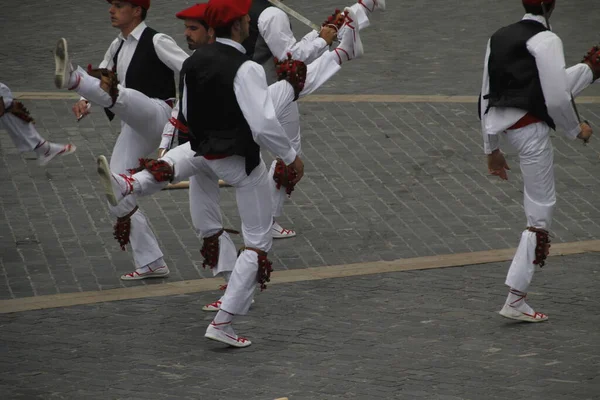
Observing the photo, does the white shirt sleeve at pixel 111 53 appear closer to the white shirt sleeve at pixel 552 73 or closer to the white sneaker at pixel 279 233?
the white sneaker at pixel 279 233

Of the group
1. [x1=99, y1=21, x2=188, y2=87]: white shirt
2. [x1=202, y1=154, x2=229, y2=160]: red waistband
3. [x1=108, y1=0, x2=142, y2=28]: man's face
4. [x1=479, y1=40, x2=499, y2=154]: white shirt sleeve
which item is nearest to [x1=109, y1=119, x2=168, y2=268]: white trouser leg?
[x1=99, y1=21, x2=188, y2=87]: white shirt

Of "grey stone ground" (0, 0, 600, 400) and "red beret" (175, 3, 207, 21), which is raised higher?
"red beret" (175, 3, 207, 21)

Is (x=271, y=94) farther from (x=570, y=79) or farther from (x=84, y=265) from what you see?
(x=84, y=265)

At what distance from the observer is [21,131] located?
9047mm

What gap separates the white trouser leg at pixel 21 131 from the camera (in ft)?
29.5

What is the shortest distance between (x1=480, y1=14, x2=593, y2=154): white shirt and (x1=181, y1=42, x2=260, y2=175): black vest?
5.37 ft

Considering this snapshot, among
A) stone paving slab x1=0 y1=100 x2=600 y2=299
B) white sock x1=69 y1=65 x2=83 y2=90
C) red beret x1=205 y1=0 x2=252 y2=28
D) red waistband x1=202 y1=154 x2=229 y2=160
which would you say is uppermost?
red beret x1=205 y1=0 x2=252 y2=28

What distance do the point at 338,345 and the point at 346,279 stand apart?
55.1 inches

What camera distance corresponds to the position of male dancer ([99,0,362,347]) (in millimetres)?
7457

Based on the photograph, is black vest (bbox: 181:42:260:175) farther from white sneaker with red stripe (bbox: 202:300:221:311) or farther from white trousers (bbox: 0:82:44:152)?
white trousers (bbox: 0:82:44:152)

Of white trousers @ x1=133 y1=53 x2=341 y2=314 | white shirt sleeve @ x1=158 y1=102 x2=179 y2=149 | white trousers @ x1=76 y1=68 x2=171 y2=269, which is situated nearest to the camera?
white trousers @ x1=133 y1=53 x2=341 y2=314

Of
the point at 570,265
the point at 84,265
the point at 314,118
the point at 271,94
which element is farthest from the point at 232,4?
the point at 314,118

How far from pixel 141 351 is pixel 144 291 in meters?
1.27

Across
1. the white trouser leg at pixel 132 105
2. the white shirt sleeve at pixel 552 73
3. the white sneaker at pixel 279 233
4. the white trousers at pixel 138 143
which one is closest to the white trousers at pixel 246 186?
the white trouser leg at pixel 132 105
